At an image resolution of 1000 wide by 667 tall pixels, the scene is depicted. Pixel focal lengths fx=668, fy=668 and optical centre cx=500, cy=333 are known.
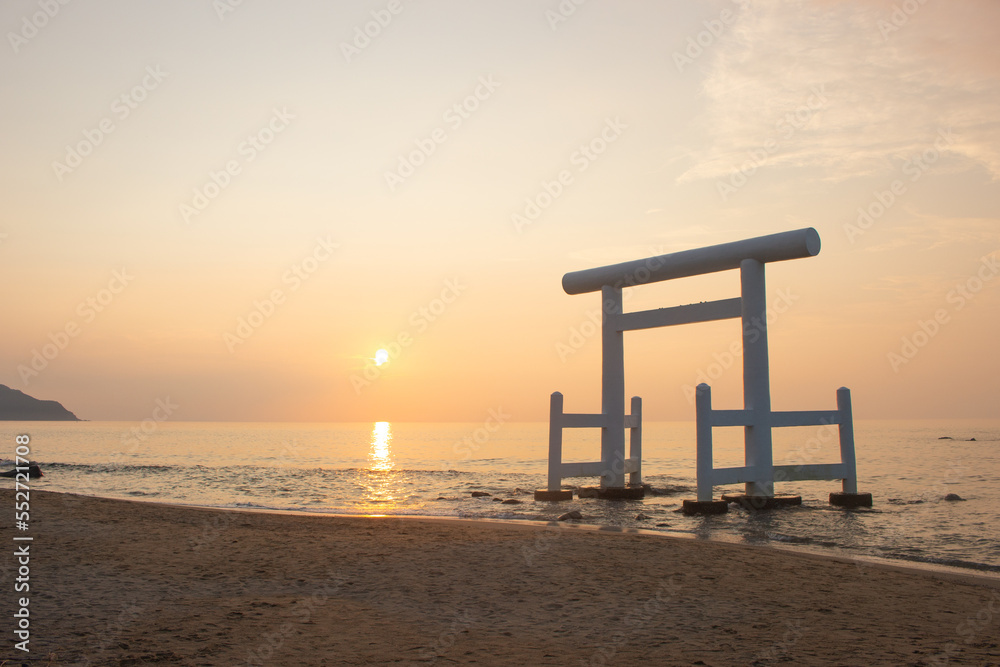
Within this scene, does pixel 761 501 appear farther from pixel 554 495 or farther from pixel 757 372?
pixel 554 495

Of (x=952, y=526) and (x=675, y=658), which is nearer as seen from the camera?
(x=675, y=658)

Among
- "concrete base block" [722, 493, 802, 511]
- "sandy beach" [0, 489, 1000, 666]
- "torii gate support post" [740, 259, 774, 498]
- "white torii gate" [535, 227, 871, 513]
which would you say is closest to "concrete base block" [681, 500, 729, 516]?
"white torii gate" [535, 227, 871, 513]

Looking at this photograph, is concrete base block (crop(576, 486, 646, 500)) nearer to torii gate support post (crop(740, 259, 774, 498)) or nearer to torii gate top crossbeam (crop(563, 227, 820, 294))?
torii gate support post (crop(740, 259, 774, 498))

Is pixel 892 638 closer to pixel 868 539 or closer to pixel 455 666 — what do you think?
pixel 455 666

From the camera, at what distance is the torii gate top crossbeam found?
11469 millimetres

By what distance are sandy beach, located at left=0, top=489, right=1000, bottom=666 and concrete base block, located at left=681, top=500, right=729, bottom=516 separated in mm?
3415

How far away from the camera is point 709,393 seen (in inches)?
453

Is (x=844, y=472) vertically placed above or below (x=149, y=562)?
above

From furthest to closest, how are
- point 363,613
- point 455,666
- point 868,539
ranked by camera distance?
point 868,539 < point 363,613 < point 455,666

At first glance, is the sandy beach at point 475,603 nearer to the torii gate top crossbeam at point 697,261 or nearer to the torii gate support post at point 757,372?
the torii gate support post at point 757,372

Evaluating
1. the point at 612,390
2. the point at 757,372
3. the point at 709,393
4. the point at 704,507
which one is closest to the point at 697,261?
the point at 757,372

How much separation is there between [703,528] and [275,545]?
21.7 feet

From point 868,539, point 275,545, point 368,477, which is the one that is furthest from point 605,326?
point 368,477

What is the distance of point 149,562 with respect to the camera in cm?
680
